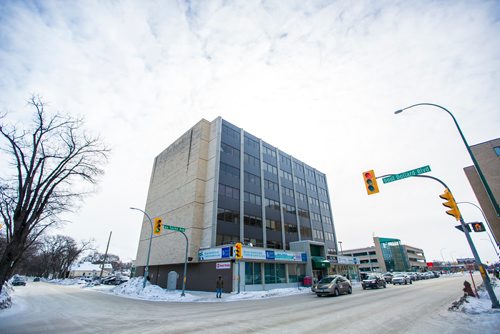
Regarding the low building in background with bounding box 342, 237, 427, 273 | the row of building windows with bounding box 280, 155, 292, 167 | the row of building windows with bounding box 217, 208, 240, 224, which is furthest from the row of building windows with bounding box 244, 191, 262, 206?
the low building in background with bounding box 342, 237, 427, 273

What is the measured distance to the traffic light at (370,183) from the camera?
1162 centimetres

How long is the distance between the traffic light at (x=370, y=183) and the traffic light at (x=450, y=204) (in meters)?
2.66

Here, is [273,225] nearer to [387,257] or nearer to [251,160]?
[251,160]

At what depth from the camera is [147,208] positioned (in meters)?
41.6

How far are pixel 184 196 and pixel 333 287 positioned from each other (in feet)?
70.8

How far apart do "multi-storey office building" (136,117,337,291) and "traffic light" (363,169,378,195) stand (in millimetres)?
15903

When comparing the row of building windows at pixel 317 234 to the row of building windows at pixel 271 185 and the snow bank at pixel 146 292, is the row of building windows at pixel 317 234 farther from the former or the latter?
the snow bank at pixel 146 292

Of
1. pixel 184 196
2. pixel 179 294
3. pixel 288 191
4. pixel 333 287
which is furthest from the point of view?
pixel 288 191

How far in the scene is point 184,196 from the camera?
1267 inches

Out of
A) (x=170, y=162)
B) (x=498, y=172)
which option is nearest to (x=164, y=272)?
(x=170, y=162)

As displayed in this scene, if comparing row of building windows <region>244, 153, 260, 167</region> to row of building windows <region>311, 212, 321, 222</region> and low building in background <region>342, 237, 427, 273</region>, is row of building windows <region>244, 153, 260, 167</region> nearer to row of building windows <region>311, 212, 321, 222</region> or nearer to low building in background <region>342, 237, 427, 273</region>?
row of building windows <region>311, 212, 321, 222</region>

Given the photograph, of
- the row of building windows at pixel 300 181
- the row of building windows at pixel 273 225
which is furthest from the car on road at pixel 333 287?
the row of building windows at pixel 300 181

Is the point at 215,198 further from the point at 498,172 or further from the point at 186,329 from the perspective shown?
the point at 498,172

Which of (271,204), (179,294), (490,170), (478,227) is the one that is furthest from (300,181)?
(478,227)
